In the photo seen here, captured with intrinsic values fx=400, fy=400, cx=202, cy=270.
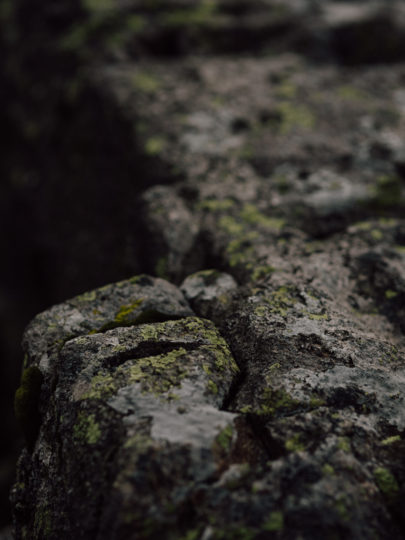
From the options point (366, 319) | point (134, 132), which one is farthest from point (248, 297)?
point (134, 132)

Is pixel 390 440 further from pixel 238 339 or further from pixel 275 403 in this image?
pixel 238 339

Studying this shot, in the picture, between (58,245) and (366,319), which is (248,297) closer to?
(366,319)

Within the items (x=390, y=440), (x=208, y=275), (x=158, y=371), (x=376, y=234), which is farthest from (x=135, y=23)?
(x=390, y=440)

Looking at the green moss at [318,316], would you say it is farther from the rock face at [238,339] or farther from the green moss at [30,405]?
the green moss at [30,405]

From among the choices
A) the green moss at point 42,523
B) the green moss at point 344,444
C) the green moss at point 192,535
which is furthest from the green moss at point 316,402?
the green moss at point 42,523

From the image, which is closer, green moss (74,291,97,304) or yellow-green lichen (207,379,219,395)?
yellow-green lichen (207,379,219,395)

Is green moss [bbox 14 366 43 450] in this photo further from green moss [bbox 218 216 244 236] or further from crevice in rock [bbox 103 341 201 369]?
green moss [bbox 218 216 244 236]

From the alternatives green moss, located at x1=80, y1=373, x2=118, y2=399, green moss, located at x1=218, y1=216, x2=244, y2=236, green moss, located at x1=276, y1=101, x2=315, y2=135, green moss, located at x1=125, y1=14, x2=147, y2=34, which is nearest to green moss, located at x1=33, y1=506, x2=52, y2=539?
green moss, located at x1=80, y1=373, x2=118, y2=399
